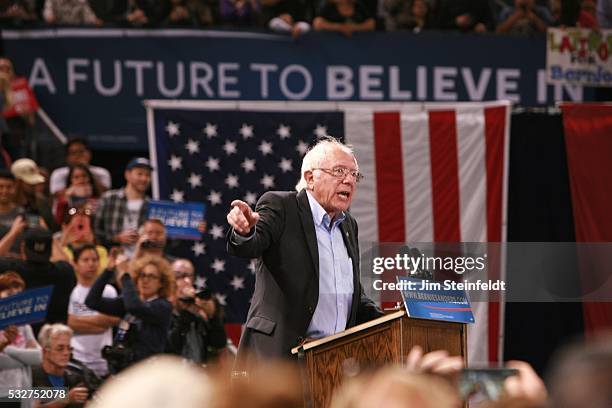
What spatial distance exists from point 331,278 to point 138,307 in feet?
8.63

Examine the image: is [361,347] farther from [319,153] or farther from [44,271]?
[44,271]

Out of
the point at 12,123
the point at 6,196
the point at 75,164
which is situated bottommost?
the point at 6,196

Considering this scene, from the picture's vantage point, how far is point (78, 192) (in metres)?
9.12

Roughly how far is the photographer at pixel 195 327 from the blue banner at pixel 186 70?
2.75 m

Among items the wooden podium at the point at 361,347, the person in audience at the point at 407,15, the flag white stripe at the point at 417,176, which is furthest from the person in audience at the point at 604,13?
the wooden podium at the point at 361,347

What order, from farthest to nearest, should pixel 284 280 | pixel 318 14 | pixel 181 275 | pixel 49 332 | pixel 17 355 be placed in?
1. pixel 318 14
2. pixel 181 275
3. pixel 49 332
4. pixel 17 355
5. pixel 284 280

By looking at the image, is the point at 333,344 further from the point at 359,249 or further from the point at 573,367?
the point at 573,367

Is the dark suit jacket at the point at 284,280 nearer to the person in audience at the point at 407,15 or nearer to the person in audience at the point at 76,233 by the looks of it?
the person in audience at the point at 76,233

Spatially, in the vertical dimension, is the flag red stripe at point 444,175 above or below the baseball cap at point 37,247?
above

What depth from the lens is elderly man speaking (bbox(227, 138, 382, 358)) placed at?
15.8 ft

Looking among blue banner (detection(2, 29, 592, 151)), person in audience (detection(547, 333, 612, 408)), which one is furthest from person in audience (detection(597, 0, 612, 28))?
person in audience (detection(547, 333, 612, 408))

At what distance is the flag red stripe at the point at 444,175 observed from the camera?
9125 millimetres

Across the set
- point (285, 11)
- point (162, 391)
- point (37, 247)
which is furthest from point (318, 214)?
point (285, 11)

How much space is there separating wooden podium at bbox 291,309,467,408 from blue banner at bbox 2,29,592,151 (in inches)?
232
